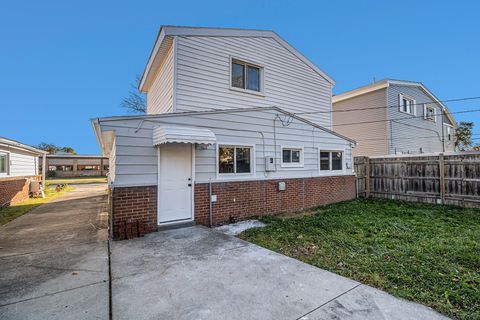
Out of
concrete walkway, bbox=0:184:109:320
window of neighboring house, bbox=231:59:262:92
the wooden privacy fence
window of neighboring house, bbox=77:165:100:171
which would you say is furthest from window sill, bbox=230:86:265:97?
window of neighboring house, bbox=77:165:100:171

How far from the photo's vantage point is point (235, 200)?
281 inches

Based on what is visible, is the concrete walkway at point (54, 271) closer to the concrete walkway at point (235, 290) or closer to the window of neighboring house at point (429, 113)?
the concrete walkway at point (235, 290)

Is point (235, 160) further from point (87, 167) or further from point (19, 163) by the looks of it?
point (87, 167)

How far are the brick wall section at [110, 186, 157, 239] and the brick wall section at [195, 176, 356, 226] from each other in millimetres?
1157

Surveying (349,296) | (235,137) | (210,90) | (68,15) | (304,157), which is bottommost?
(349,296)

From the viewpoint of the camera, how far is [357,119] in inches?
642

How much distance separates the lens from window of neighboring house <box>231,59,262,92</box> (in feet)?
30.0

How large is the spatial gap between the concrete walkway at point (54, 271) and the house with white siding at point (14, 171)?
5.36m

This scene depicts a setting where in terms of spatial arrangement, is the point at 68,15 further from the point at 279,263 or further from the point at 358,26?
the point at 358,26

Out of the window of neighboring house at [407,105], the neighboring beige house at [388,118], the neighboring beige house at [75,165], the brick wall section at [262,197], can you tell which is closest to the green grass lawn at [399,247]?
the brick wall section at [262,197]

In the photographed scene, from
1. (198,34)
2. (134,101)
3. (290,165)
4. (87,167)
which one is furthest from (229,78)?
(87,167)

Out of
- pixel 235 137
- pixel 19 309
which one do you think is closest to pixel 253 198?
pixel 235 137

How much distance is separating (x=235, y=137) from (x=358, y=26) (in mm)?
24725

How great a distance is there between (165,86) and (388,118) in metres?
13.2
